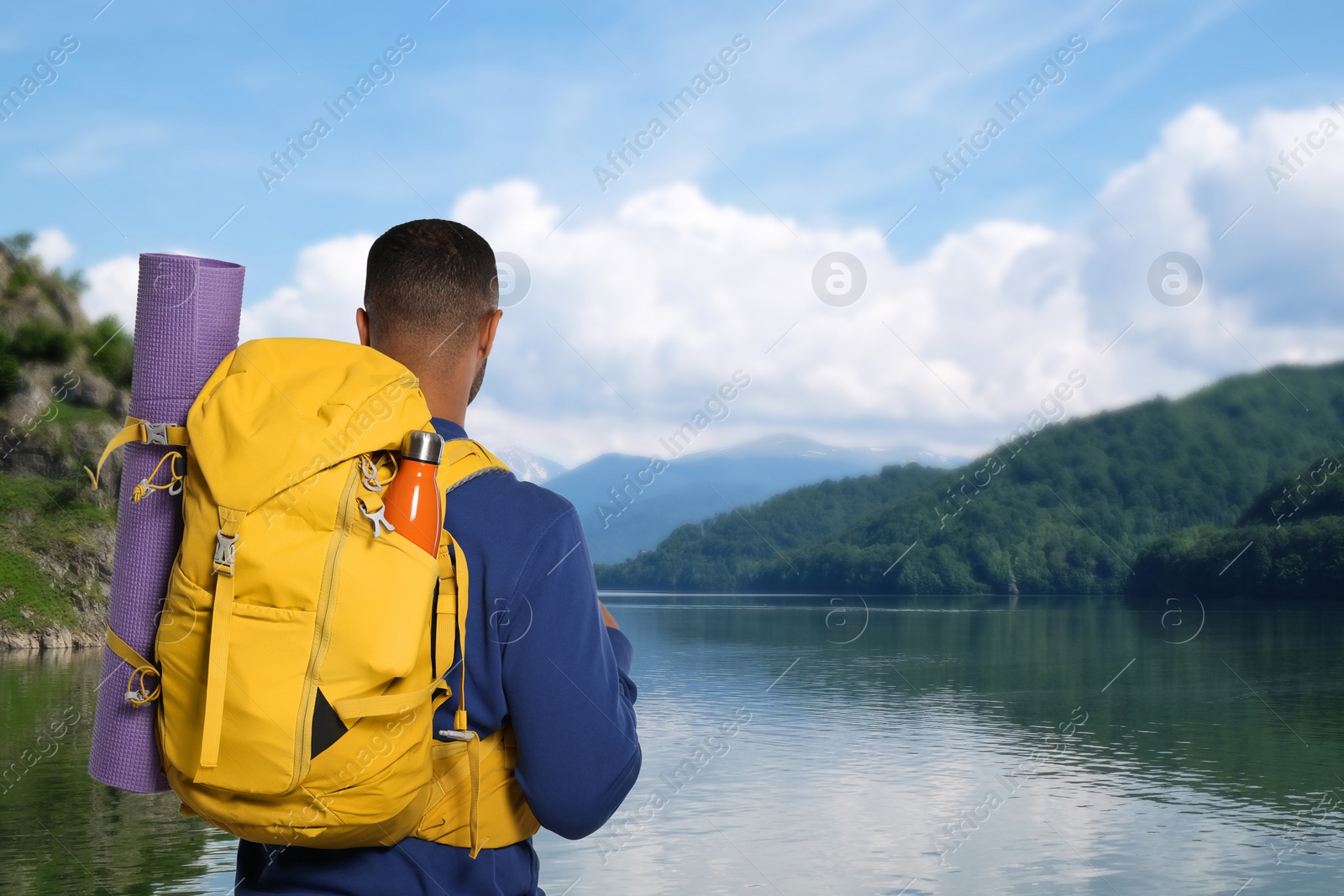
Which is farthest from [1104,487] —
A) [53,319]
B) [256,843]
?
[256,843]

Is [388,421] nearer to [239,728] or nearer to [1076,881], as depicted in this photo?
[239,728]

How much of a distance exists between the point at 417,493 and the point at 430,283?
632mm

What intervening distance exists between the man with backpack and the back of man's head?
0.24m

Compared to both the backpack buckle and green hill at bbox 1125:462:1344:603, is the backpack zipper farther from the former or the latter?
green hill at bbox 1125:462:1344:603

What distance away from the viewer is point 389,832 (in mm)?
2053

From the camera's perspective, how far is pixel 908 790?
26.9 m

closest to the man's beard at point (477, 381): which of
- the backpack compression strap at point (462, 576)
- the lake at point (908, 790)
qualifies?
the backpack compression strap at point (462, 576)

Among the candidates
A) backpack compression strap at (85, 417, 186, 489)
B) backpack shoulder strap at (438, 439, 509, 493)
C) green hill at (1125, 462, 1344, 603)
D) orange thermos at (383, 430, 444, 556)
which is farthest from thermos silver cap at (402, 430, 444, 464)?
green hill at (1125, 462, 1344, 603)

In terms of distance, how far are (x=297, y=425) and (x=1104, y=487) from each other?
528ft

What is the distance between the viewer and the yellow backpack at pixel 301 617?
6.32ft

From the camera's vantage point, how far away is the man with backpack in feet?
6.91

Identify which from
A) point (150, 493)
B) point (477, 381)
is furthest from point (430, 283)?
point (150, 493)

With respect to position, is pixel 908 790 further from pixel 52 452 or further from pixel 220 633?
pixel 52 452

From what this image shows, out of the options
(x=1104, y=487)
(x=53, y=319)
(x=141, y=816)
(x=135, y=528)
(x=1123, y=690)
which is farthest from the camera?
(x=1104, y=487)
